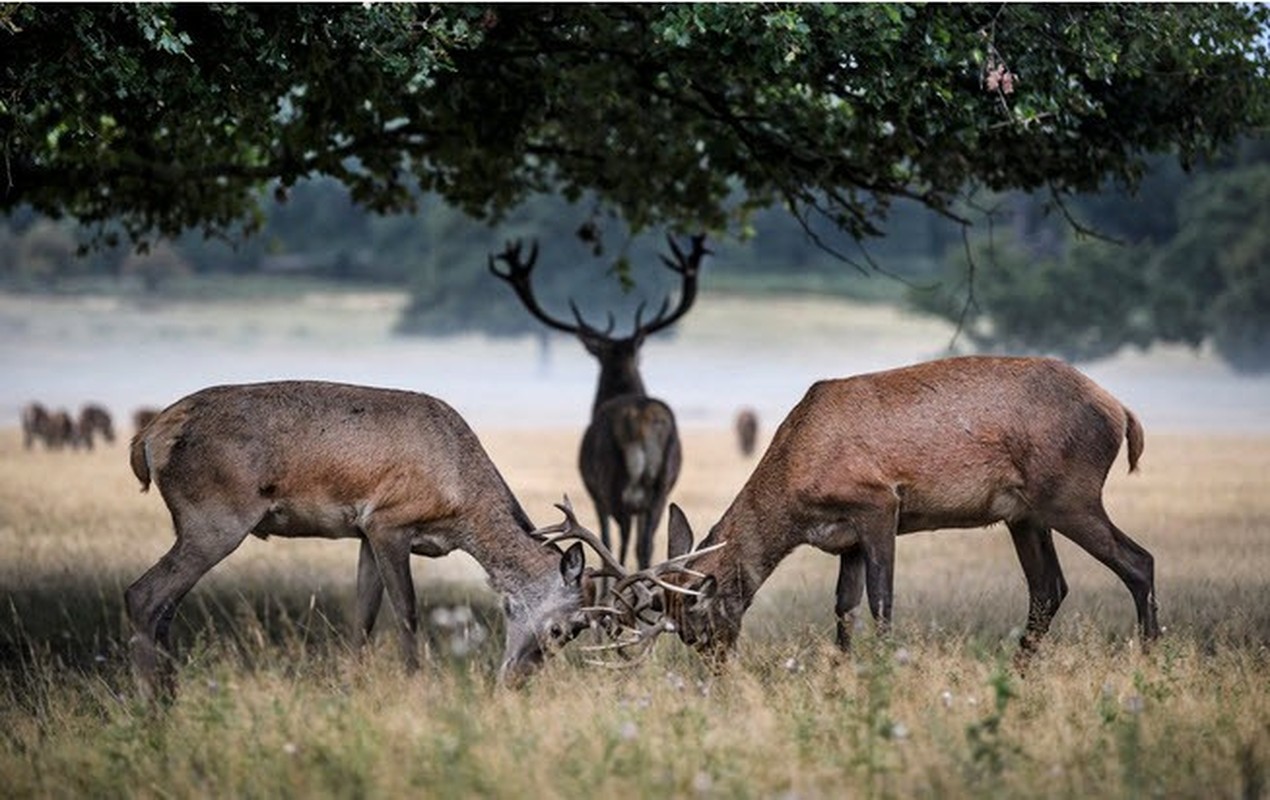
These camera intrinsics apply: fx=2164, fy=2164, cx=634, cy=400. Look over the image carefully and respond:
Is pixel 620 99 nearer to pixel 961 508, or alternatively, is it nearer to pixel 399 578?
pixel 961 508

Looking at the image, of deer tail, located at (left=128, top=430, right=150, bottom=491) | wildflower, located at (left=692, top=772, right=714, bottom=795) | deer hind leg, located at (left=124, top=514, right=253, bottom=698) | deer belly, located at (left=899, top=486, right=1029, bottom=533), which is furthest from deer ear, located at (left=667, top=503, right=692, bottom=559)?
wildflower, located at (left=692, top=772, right=714, bottom=795)

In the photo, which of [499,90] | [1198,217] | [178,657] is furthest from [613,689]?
[1198,217]

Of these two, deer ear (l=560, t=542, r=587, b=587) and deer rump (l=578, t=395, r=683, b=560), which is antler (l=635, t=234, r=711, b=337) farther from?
deer ear (l=560, t=542, r=587, b=587)

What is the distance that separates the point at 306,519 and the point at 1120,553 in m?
4.24

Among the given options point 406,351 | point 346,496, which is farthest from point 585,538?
point 406,351

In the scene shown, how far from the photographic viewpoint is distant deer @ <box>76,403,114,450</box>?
37.5m

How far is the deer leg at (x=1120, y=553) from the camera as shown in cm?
1124

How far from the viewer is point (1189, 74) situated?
13250 mm

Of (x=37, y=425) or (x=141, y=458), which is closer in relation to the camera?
(x=141, y=458)

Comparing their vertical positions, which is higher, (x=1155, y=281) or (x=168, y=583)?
(x=168, y=583)

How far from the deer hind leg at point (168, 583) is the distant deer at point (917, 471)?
2247mm

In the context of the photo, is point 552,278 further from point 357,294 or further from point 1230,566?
point 1230,566

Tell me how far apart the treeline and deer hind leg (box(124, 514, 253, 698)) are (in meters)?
39.7

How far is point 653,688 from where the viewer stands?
9500 mm
